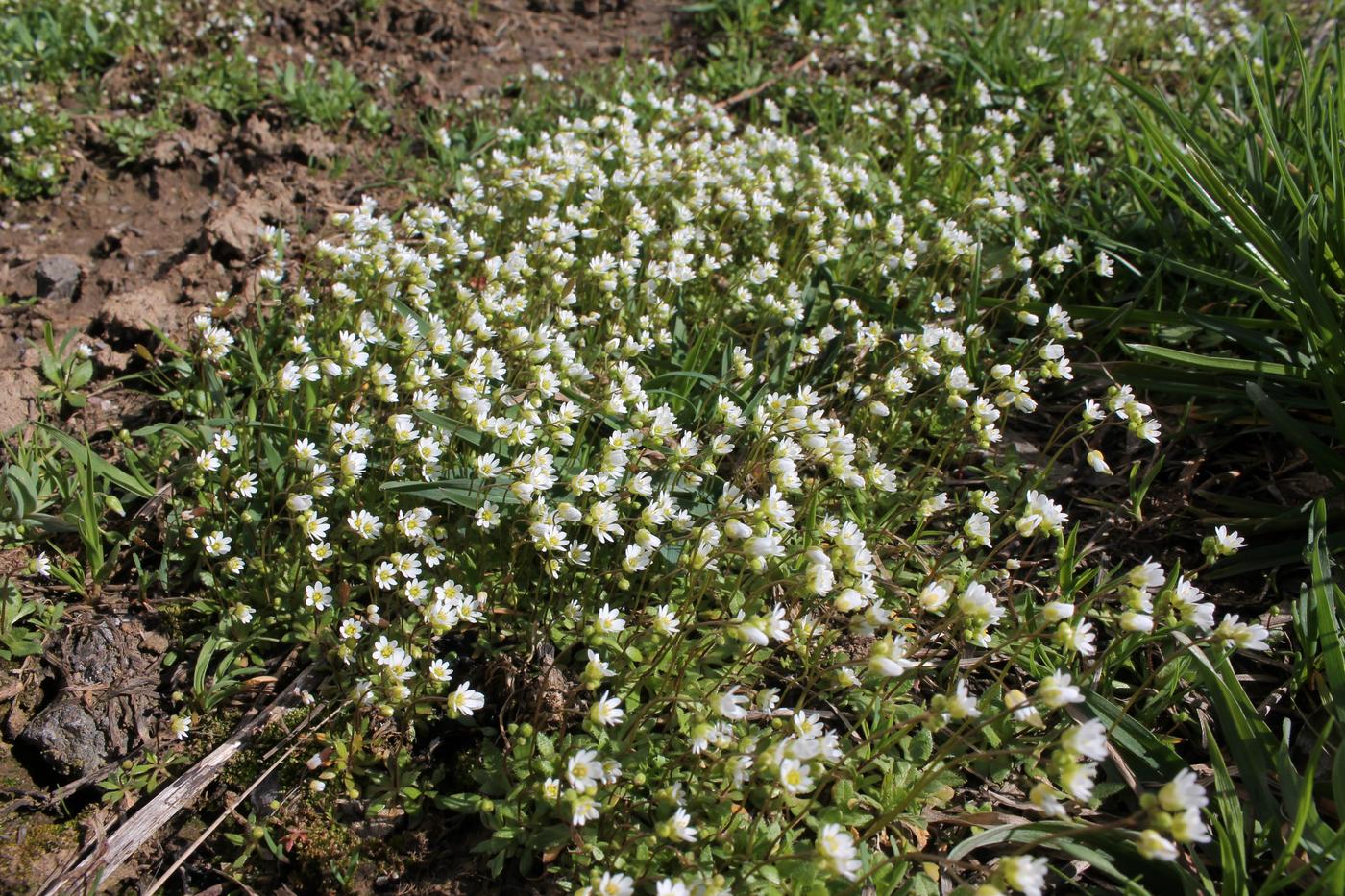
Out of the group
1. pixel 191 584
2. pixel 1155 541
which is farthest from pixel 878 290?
pixel 191 584

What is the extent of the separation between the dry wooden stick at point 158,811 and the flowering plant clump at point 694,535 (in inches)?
7.6

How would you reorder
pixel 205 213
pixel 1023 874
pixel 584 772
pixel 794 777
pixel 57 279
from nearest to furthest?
pixel 1023 874, pixel 794 777, pixel 584 772, pixel 57 279, pixel 205 213

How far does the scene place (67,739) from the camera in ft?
8.38

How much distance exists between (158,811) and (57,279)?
2.56 meters

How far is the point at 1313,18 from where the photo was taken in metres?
6.87

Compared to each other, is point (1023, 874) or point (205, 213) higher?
point (205, 213)

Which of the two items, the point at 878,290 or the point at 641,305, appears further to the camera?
the point at 878,290

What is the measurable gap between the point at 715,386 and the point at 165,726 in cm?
202

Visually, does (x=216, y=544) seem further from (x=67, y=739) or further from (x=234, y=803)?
(x=234, y=803)

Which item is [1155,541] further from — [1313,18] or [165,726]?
[1313,18]

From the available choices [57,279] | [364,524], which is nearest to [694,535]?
[364,524]

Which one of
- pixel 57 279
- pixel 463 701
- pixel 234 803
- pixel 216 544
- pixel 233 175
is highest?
pixel 233 175

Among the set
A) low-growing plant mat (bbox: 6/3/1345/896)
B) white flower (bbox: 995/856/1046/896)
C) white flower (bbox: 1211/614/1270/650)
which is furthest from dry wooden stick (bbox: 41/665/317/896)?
white flower (bbox: 1211/614/1270/650)

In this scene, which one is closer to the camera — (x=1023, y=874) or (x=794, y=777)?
(x=1023, y=874)
